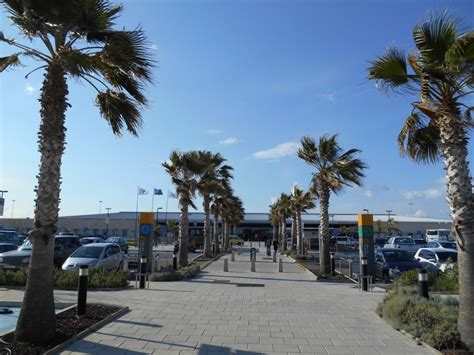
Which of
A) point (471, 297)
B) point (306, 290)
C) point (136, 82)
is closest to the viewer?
point (471, 297)

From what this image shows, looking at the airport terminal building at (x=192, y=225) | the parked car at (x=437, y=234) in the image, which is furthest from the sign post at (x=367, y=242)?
the airport terminal building at (x=192, y=225)

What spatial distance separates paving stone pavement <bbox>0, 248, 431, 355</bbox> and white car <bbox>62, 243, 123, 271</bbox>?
3807mm

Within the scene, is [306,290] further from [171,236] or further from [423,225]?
[423,225]

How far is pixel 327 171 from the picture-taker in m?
21.7

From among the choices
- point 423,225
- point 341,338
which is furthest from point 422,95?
point 423,225

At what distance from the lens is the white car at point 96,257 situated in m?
17.7

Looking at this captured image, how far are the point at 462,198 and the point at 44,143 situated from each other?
712cm

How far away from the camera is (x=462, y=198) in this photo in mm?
7492

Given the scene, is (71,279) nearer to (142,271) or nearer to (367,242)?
(142,271)

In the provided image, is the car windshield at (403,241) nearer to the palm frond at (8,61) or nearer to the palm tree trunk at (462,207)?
the palm tree trunk at (462,207)

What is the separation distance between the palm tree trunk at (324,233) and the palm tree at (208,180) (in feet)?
22.4

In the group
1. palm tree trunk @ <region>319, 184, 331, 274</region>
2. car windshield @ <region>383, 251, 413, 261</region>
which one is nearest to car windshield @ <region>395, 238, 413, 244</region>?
car windshield @ <region>383, 251, 413, 261</region>

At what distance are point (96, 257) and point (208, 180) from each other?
32.9 ft

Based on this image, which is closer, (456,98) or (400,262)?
(456,98)
